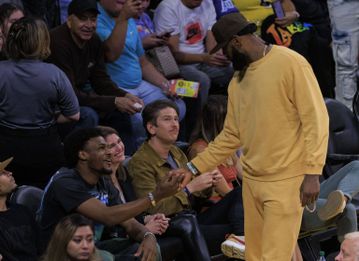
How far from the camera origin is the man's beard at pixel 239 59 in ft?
19.9

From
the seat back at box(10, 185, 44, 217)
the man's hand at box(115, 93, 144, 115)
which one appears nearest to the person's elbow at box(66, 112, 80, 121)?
the man's hand at box(115, 93, 144, 115)

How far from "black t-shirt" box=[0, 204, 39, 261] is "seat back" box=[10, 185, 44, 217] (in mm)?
174

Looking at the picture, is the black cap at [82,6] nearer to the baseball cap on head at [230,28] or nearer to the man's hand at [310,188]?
the baseball cap on head at [230,28]

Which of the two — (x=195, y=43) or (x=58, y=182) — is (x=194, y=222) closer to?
(x=58, y=182)

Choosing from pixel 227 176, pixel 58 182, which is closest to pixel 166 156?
pixel 227 176

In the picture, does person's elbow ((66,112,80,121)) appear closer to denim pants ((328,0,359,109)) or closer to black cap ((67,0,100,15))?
black cap ((67,0,100,15))

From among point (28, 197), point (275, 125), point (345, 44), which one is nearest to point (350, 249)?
point (275, 125)

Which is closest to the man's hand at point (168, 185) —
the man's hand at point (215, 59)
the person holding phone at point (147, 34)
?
the person holding phone at point (147, 34)

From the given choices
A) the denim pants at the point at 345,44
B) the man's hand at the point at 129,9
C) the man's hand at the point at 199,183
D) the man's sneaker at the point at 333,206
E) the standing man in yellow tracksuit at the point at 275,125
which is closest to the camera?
the standing man in yellow tracksuit at the point at 275,125

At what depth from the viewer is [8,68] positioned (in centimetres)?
708

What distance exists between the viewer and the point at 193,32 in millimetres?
9281

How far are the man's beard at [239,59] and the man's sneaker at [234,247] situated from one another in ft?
4.10

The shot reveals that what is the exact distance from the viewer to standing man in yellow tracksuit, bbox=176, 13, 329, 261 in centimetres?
591

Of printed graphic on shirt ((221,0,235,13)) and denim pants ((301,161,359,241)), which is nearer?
denim pants ((301,161,359,241))
